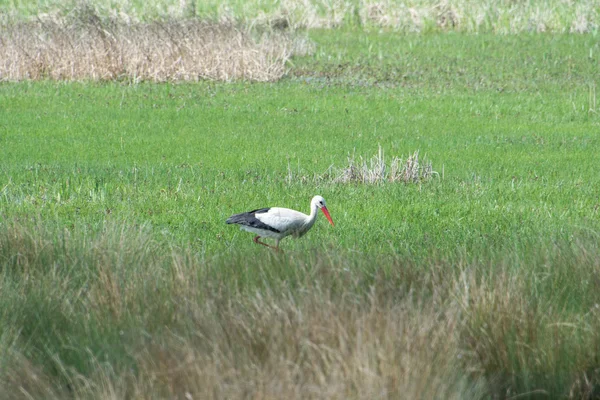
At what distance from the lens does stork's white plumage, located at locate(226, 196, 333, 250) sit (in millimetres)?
8594

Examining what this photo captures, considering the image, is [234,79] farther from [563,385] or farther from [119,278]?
[563,385]

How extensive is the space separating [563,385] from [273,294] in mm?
1884

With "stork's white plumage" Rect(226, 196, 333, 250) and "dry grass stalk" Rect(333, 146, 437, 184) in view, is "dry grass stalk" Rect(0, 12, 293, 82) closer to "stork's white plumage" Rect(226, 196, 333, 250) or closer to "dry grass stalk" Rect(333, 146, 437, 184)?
"dry grass stalk" Rect(333, 146, 437, 184)

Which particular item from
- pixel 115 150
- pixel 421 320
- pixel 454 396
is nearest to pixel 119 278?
pixel 421 320

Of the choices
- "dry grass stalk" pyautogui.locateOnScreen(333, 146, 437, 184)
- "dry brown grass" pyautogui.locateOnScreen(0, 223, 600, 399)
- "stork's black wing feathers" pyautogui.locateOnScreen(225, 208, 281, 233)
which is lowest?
"dry grass stalk" pyautogui.locateOnScreen(333, 146, 437, 184)

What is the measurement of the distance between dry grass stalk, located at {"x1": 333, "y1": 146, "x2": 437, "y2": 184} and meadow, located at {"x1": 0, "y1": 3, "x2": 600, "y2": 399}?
191 millimetres

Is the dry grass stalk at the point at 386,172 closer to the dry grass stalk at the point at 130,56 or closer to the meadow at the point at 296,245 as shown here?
the meadow at the point at 296,245

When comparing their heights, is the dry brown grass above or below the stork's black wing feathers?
above

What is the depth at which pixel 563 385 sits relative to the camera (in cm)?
605

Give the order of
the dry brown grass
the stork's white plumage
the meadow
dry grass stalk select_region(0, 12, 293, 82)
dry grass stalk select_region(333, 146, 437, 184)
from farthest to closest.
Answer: dry grass stalk select_region(0, 12, 293, 82), dry grass stalk select_region(333, 146, 437, 184), the stork's white plumage, the meadow, the dry brown grass

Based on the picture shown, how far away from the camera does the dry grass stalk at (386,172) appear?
12.3m

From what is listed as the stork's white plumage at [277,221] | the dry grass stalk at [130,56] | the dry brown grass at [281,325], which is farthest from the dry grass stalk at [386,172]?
the dry grass stalk at [130,56]

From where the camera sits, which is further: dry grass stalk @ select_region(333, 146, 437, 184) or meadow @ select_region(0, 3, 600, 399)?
dry grass stalk @ select_region(333, 146, 437, 184)

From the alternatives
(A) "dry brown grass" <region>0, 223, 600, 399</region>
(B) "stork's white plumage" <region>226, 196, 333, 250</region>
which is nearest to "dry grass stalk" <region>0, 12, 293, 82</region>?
(B) "stork's white plumage" <region>226, 196, 333, 250</region>
